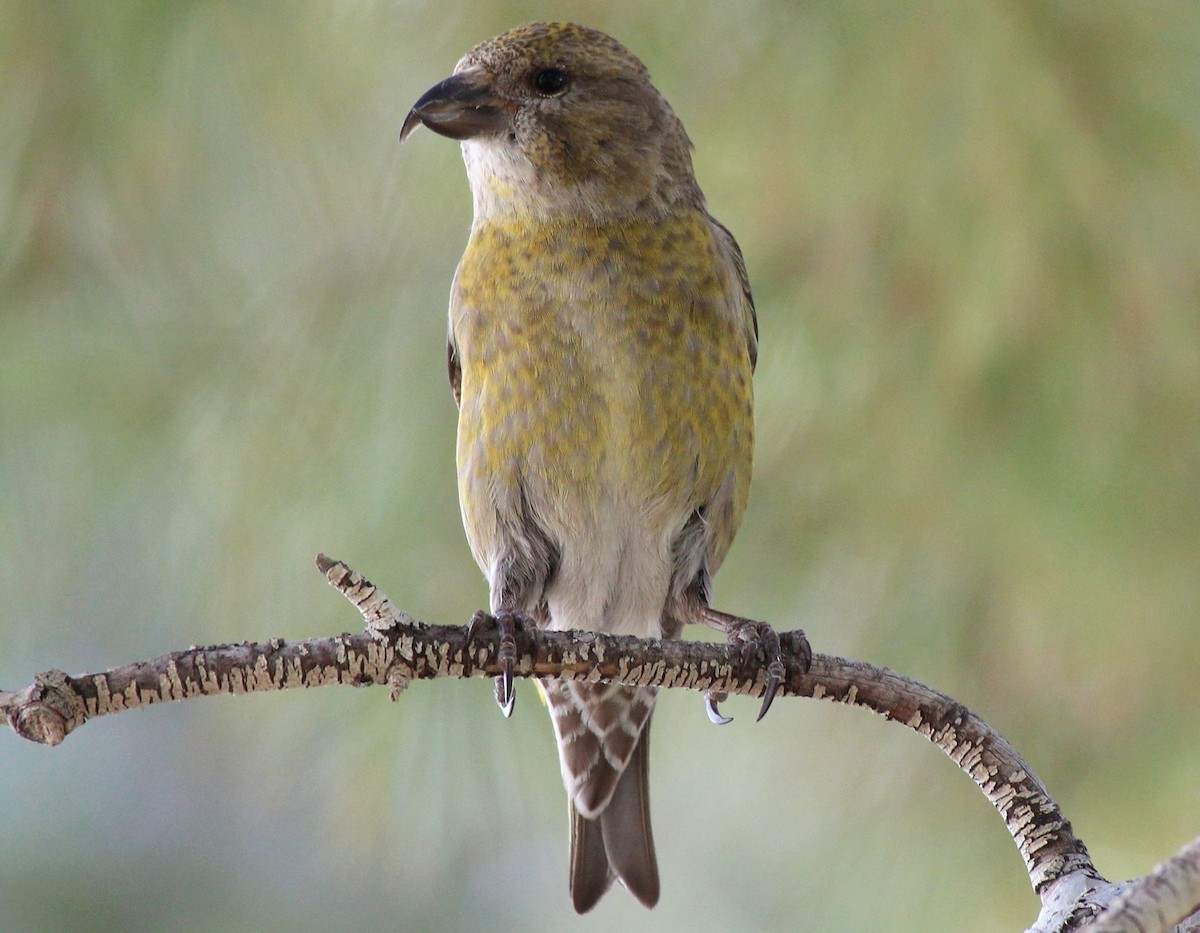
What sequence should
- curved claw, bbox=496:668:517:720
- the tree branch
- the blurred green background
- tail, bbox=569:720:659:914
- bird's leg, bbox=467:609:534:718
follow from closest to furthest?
1. the tree branch
2. bird's leg, bbox=467:609:534:718
3. curved claw, bbox=496:668:517:720
4. the blurred green background
5. tail, bbox=569:720:659:914

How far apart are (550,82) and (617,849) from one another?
92 centimetres

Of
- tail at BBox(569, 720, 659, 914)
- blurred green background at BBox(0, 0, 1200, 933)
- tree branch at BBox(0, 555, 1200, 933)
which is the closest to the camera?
tree branch at BBox(0, 555, 1200, 933)

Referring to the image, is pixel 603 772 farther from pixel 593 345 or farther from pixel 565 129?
pixel 565 129

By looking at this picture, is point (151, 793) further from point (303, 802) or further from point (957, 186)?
point (957, 186)

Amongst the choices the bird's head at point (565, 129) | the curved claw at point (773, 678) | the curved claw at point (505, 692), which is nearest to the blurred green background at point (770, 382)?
the bird's head at point (565, 129)

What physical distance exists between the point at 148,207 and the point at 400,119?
1.13 ft

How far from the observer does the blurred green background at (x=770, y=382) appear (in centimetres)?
154

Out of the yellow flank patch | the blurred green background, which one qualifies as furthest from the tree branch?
the blurred green background

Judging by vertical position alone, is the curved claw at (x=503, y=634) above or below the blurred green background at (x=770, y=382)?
below

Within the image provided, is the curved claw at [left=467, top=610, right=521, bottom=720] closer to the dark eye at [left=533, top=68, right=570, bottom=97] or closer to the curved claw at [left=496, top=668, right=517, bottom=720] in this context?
the curved claw at [left=496, top=668, right=517, bottom=720]

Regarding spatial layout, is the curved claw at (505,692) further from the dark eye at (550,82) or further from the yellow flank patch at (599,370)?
the dark eye at (550,82)

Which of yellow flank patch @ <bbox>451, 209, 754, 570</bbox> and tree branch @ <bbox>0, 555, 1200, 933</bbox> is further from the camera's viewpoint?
yellow flank patch @ <bbox>451, 209, 754, 570</bbox>

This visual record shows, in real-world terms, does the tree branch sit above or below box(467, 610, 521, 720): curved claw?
below

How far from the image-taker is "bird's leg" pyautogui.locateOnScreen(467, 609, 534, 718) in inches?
45.4
